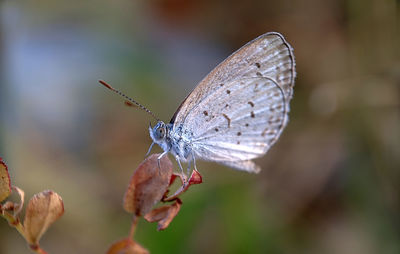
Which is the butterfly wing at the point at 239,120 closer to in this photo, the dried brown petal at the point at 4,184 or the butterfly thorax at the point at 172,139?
the butterfly thorax at the point at 172,139

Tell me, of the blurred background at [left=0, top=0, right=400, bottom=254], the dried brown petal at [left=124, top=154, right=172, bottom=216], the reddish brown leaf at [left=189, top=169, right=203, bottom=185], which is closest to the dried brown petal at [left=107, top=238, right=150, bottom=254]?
the dried brown petal at [left=124, top=154, right=172, bottom=216]

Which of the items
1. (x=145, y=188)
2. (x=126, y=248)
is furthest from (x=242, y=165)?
(x=126, y=248)

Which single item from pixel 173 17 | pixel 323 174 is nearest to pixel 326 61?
pixel 323 174

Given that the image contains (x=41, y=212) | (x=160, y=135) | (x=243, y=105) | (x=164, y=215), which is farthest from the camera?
(x=243, y=105)

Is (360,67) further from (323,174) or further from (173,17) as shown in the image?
(173,17)

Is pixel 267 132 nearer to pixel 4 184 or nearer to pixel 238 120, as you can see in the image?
pixel 238 120

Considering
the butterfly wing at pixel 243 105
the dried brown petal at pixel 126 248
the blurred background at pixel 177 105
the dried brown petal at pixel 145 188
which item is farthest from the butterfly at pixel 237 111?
the dried brown petal at pixel 126 248

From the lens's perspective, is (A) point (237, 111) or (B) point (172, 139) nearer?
(B) point (172, 139)
